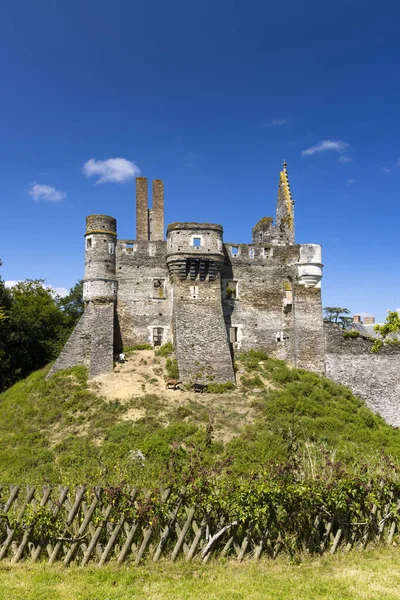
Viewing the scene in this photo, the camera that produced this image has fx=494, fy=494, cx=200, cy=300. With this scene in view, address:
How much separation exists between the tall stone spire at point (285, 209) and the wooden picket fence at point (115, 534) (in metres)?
24.5

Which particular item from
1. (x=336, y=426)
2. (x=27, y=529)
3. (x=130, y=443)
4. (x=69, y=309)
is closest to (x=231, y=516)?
(x=27, y=529)

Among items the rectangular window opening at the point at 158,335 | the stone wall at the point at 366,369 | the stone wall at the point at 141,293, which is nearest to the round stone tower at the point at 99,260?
the stone wall at the point at 141,293

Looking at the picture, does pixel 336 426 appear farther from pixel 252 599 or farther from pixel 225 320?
Result: pixel 252 599

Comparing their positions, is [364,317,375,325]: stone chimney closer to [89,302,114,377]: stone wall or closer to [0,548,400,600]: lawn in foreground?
[89,302,114,377]: stone wall

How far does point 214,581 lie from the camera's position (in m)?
9.91

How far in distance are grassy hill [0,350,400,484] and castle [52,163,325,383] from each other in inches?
57.0

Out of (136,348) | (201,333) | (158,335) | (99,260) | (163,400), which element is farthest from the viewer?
(158,335)

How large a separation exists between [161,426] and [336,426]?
8956 millimetres

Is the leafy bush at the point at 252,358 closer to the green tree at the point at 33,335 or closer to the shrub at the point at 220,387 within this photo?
the shrub at the point at 220,387

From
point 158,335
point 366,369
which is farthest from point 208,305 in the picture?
point 366,369

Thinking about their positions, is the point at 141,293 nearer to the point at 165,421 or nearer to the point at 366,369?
the point at 165,421

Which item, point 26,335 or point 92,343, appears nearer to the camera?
point 92,343

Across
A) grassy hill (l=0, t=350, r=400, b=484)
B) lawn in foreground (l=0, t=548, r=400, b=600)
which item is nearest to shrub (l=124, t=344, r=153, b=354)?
grassy hill (l=0, t=350, r=400, b=484)

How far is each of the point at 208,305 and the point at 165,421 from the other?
351 inches
